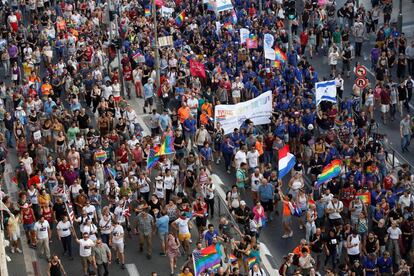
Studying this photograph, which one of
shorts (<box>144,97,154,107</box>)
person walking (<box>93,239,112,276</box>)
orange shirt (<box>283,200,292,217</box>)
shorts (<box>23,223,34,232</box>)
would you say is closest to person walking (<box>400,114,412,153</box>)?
orange shirt (<box>283,200,292,217</box>)

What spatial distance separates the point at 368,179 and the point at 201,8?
66.7 feet

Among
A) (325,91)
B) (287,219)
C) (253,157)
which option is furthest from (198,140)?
(287,219)

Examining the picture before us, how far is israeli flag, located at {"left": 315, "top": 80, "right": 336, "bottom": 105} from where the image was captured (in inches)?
1393

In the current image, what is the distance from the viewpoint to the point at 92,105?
3909 cm

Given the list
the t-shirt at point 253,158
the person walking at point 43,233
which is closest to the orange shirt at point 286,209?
the t-shirt at point 253,158

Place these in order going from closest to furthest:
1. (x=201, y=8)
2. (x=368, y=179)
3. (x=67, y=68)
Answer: (x=368, y=179)
(x=67, y=68)
(x=201, y=8)

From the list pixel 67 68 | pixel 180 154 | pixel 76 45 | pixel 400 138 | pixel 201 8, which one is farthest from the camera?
pixel 201 8

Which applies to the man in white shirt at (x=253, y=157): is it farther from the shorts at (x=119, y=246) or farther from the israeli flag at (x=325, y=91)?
the shorts at (x=119, y=246)

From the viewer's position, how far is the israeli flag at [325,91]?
35.4 m

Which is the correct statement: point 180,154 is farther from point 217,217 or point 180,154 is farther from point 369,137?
point 369,137

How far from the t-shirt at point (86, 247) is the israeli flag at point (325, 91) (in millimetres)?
10634

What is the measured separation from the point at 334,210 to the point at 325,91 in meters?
6.83

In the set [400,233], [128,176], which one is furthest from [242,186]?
[400,233]

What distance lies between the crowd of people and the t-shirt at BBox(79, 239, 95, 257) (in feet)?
0.12
